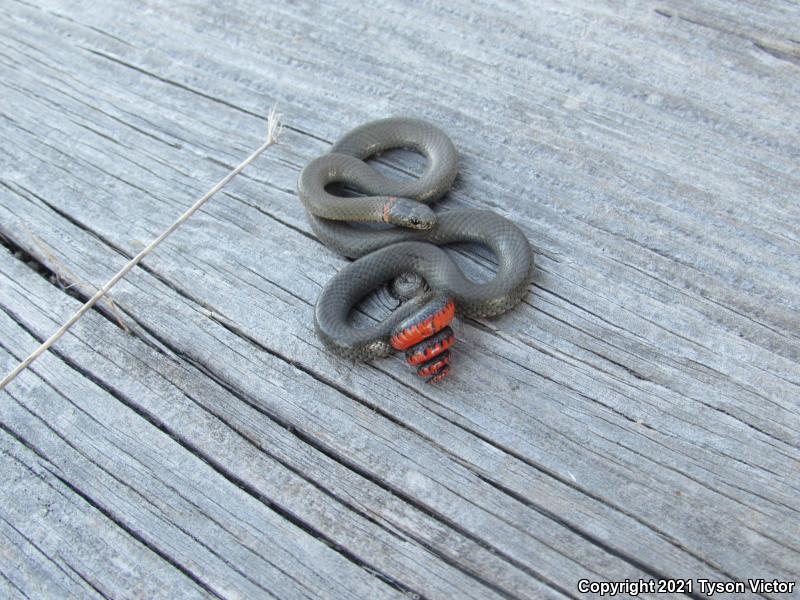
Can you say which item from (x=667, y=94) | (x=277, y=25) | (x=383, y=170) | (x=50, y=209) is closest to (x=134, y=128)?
(x=50, y=209)

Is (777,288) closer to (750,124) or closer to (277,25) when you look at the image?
(750,124)

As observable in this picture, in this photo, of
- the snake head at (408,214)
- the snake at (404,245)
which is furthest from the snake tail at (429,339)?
the snake head at (408,214)

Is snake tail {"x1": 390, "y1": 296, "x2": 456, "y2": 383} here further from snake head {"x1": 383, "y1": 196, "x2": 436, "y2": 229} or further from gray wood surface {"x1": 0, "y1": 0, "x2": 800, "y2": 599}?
snake head {"x1": 383, "y1": 196, "x2": 436, "y2": 229}

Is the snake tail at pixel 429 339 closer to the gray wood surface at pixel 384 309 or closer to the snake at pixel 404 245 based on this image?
the snake at pixel 404 245

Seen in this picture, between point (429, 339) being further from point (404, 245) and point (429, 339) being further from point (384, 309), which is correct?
point (404, 245)

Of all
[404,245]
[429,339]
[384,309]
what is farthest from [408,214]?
[429,339]
